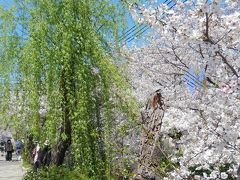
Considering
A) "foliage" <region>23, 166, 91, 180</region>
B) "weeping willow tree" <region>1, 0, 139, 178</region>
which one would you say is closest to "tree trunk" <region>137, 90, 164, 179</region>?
"weeping willow tree" <region>1, 0, 139, 178</region>

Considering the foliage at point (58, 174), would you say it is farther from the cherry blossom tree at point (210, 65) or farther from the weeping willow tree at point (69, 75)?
the cherry blossom tree at point (210, 65)

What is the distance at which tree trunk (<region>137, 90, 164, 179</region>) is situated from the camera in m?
6.04

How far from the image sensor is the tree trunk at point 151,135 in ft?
19.8

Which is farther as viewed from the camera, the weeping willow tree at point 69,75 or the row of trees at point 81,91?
the weeping willow tree at point 69,75

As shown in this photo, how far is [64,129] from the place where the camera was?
24.6 feet

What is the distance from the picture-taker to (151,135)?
609 cm

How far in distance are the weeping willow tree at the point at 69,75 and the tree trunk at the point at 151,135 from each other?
1.27 metres

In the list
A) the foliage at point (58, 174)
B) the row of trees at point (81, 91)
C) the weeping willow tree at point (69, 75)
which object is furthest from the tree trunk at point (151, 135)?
the foliage at point (58, 174)

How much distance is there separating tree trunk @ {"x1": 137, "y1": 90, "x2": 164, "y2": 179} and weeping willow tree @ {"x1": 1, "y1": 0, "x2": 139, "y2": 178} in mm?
1269

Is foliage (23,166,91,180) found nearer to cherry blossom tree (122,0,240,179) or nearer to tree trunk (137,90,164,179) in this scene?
tree trunk (137,90,164,179)

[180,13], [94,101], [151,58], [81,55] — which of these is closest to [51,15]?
[81,55]

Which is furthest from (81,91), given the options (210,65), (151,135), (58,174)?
(210,65)

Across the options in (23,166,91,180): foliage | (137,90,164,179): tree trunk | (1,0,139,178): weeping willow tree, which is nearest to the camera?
(137,90,164,179): tree trunk

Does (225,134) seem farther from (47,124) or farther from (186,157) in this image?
(47,124)
